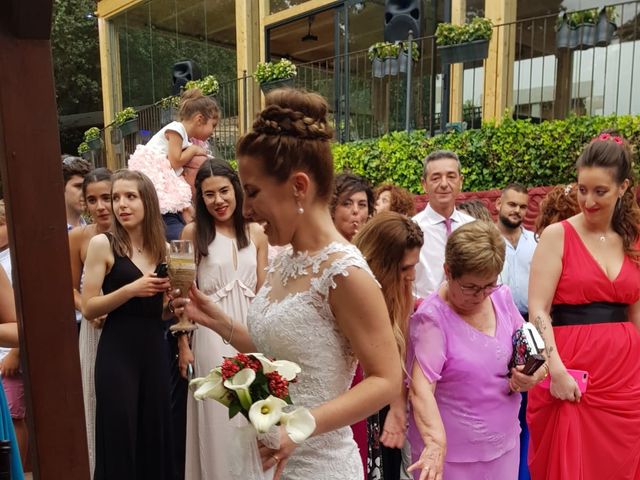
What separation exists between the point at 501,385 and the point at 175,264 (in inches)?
55.7

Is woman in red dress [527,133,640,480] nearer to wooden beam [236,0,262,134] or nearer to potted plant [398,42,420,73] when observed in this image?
potted plant [398,42,420,73]

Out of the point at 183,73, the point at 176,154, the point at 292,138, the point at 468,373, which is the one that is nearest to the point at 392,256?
the point at 468,373

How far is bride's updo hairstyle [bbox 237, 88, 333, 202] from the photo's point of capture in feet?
5.08

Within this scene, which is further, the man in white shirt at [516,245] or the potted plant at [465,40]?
the potted plant at [465,40]

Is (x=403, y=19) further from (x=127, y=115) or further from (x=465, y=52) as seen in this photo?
(x=127, y=115)

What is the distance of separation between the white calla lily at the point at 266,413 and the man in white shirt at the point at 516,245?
3.39 meters

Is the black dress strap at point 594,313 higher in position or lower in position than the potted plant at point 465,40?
lower

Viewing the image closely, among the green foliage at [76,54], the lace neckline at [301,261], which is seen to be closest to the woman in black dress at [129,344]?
the lace neckline at [301,261]

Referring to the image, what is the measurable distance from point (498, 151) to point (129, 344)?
583cm

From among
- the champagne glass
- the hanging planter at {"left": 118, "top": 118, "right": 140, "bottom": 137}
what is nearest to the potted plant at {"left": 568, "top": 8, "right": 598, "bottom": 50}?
the champagne glass

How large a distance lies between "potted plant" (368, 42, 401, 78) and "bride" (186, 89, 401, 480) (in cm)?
786

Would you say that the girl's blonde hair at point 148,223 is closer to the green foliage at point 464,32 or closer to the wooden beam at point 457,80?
the green foliage at point 464,32

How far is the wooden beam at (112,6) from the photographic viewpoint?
17188mm

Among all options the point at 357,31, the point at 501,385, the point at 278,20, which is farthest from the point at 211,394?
the point at 278,20
